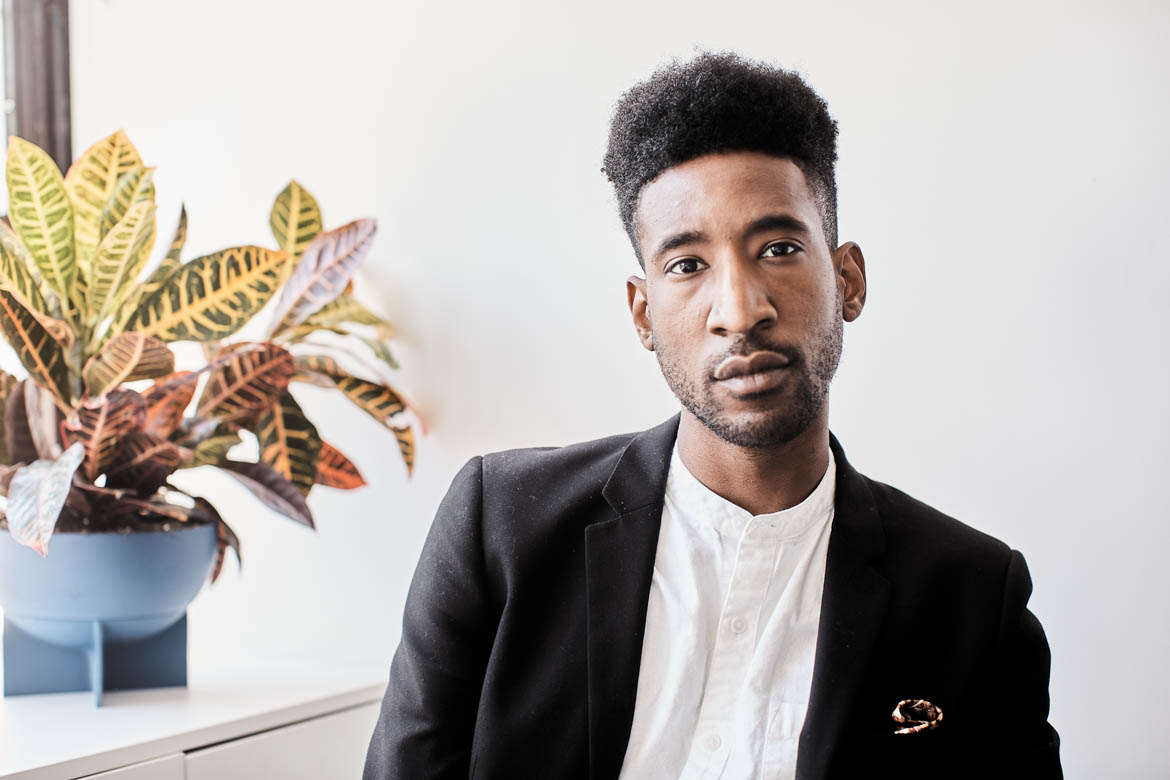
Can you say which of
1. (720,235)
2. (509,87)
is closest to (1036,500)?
(720,235)

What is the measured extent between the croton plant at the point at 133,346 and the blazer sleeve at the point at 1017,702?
96cm

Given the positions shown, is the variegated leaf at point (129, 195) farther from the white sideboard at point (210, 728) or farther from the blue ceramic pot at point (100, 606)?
the white sideboard at point (210, 728)

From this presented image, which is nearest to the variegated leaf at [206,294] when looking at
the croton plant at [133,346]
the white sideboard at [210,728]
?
the croton plant at [133,346]

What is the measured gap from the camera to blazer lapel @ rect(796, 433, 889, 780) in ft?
3.41

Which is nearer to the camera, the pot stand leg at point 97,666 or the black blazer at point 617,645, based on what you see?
the black blazer at point 617,645

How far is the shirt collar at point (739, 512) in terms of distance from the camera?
113cm

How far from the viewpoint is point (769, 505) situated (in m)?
1.14

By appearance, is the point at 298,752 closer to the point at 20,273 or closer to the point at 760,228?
the point at 20,273

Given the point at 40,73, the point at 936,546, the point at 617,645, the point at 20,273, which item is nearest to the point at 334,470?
the point at 20,273

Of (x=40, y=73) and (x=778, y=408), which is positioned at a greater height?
(x=40, y=73)

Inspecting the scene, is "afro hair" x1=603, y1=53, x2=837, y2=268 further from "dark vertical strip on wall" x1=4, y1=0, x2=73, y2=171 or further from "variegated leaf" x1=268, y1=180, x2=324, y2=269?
"dark vertical strip on wall" x1=4, y1=0, x2=73, y2=171

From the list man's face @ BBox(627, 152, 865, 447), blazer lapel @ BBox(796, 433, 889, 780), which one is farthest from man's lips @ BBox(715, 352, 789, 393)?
blazer lapel @ BBox(796, 433, 889, 780)

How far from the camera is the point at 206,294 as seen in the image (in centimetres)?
154

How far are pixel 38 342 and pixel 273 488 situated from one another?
1.24 ft
